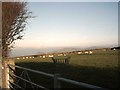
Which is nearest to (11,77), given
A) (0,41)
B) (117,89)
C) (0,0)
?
(117,89)

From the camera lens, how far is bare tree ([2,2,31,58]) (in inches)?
705

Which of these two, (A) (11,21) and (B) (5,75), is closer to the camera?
(B) (5,75)

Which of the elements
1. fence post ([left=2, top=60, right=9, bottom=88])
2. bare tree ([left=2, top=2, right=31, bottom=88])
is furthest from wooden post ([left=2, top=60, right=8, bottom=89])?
bare tree ([left=2, top=2, right=31, bottom=88])

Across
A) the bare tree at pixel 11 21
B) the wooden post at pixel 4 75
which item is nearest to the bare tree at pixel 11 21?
the bare tree at pixel 11 21

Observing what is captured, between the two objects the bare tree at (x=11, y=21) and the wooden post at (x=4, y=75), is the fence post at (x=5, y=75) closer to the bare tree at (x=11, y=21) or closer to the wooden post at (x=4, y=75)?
the wooden post at (x=4, y=75)

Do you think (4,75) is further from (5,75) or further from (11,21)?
(11,21)

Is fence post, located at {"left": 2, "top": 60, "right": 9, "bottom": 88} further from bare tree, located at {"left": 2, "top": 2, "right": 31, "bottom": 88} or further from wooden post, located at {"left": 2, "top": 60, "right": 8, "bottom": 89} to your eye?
bare tree, located at {"left": 2, "top": 2, "right": 31, "bottom": 88}

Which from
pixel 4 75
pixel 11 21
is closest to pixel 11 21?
pixel 11 21

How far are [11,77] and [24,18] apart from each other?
9211 mm

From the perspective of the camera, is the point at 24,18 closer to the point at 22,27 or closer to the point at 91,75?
the point at 22,27

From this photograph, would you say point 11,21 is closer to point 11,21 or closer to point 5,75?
point 11,21

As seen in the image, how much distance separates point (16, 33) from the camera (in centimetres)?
1883

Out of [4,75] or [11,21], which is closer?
[4,75]

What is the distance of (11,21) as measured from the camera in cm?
1819
